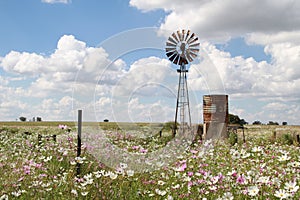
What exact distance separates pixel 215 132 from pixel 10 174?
11.7 metres

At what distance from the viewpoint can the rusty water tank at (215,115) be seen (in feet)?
50.8

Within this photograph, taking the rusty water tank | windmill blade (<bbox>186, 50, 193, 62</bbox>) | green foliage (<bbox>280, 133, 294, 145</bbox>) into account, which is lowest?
green foliage (<bbox>280, 133, 294, 145</bbox>)

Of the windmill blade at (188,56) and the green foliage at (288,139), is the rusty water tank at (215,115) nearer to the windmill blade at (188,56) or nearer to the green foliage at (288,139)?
the windmill blade at (188,56)

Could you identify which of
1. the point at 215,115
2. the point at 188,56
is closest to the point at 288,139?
the point at 215,115

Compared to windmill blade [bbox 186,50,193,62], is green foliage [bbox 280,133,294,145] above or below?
below

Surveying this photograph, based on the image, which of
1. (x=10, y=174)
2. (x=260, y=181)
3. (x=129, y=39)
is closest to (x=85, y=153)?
(x=10, y=174)

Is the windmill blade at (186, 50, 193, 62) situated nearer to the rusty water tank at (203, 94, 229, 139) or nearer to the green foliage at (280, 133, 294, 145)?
the rusty water tank at (203, 94, 229, 139)

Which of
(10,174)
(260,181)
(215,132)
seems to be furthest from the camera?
(215,132)

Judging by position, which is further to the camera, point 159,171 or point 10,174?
point 159,171

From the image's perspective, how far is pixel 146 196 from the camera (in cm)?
380

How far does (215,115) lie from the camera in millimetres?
16000

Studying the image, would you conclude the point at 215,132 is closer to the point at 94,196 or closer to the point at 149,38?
the point at 149,38

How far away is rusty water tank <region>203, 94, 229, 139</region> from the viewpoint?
15.5 meters

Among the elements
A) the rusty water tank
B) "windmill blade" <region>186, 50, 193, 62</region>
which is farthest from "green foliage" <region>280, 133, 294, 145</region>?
"windmill blade" <region>186, 50, 193, 62</region>
